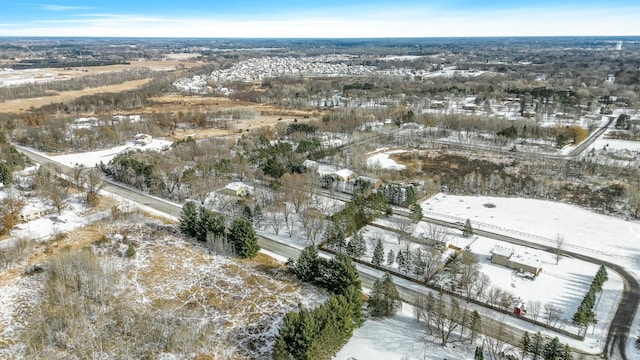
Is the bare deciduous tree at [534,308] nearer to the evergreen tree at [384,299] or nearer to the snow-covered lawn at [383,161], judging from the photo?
the evergreen tree at [384,299]

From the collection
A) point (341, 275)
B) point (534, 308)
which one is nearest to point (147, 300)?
point (341, 275)

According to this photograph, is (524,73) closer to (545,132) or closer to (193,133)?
(545,132)

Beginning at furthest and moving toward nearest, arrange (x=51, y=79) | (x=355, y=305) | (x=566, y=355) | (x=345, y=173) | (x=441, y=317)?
1. (x=51, y=79)
2. (x=345, y=173)
3. (x=441, y=317)
4. (x=355, y=305)
5. (x=566, y=355)

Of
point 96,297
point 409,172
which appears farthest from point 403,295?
point 409,172

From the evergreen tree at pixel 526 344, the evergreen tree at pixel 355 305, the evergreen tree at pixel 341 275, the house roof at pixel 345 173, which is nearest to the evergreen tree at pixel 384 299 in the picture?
the evergreen tree at pixel 341 275

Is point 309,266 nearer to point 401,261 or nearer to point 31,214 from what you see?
point 401,261
